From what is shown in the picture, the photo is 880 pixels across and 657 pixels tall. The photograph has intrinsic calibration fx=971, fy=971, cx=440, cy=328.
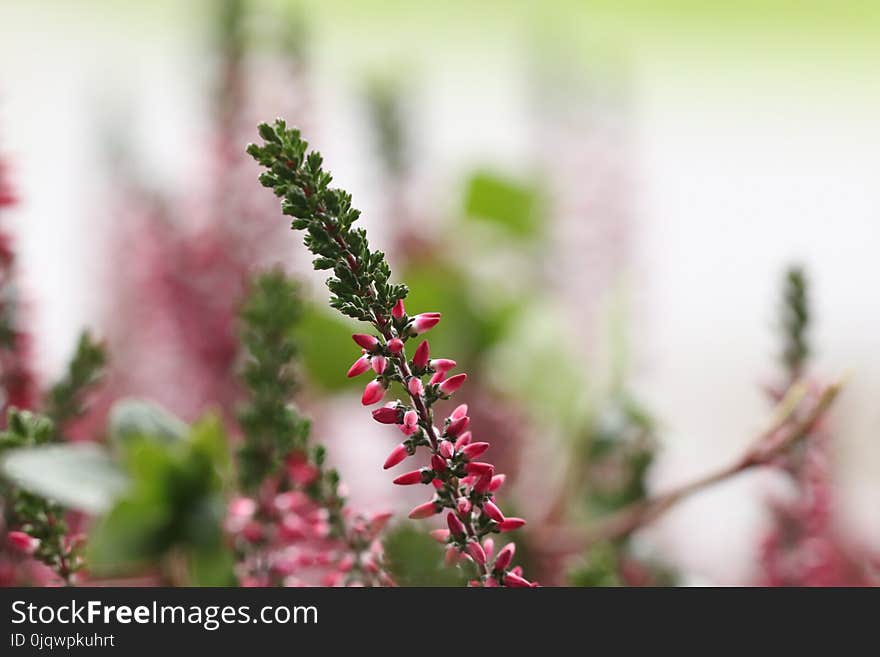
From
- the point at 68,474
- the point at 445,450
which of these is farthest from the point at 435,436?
the point at 68,474

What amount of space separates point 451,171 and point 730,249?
2.47 ft

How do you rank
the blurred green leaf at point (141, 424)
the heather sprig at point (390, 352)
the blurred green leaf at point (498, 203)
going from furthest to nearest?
1. the blurred green leaf at point (498, 203)
2. the blurred green leaf at point (141, 424)
3. the heather sprig at point (390, 352)

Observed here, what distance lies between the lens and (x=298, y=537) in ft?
0.60

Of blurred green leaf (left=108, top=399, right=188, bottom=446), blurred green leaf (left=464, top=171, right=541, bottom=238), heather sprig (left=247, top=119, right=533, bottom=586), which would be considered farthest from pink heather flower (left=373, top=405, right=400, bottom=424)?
blurred green leaf (left=464, top=171, right=541, bottom=238)

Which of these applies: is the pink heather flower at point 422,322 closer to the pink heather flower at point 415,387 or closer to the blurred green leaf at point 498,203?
the pink heather flower at point 415,387

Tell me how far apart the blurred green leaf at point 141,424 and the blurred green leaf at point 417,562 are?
8 cm

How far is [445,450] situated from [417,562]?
0.15 ft

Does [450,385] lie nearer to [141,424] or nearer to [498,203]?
[141,424]

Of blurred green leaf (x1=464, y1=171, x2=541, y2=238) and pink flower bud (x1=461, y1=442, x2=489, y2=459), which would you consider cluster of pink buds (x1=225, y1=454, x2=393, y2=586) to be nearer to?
pink flower bud (x1=461, y1=442, x2=489, y2=459)

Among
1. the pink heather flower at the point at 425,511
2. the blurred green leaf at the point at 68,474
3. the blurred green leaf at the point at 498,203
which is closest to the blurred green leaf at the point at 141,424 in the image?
the blurred green leaf at the point at 68,474

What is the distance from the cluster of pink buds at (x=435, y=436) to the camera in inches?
5.3

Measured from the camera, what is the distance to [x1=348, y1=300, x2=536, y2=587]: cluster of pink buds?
134mm

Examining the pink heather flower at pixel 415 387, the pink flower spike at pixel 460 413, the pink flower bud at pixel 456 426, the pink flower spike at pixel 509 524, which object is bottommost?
the pink flower spike at pixel 509 524
